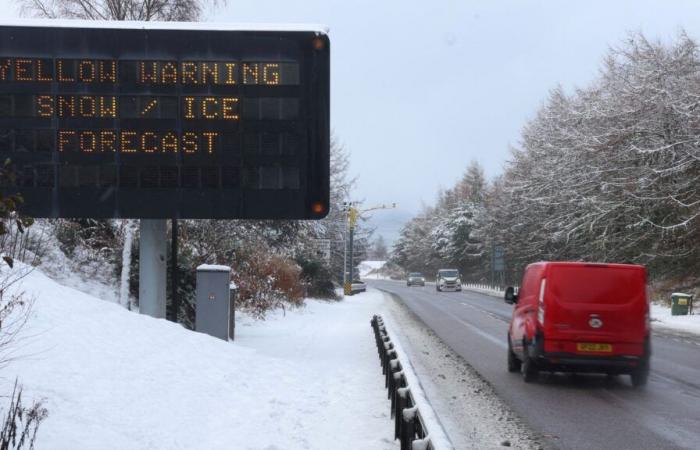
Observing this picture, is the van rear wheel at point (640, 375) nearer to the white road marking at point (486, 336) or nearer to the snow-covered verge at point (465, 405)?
the snow-covered verge at point (465, 405)

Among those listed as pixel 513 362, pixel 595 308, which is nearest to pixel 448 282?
pixel 513 362

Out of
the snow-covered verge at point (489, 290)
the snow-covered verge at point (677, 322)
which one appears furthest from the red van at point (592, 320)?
the snow-covered verge at point (489, 290)

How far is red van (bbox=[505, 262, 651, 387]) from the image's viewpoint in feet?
39.0

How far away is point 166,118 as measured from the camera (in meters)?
13.7

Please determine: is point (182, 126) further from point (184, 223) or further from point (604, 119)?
point (604, 119)

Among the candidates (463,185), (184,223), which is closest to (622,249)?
(184,223)

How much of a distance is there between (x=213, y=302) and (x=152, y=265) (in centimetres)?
145

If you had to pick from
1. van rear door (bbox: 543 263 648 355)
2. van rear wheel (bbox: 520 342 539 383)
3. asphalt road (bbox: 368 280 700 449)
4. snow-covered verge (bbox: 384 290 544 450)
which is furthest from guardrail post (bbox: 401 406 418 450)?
van rear wheel (bbox: 520 342 539 383)

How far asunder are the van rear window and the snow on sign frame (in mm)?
4406

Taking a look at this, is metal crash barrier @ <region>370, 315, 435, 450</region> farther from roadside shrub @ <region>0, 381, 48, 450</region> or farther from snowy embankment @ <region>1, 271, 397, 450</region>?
roadside shrub @ <region>0, 381, 48, 450</region>

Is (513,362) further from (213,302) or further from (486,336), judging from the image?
(486,336)

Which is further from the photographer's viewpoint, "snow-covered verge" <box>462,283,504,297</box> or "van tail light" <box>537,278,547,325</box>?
"snow-covered verge" <box>462,283,504,297</box>

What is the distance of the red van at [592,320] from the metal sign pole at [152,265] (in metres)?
7.38

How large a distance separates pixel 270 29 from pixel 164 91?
7.33 feet
